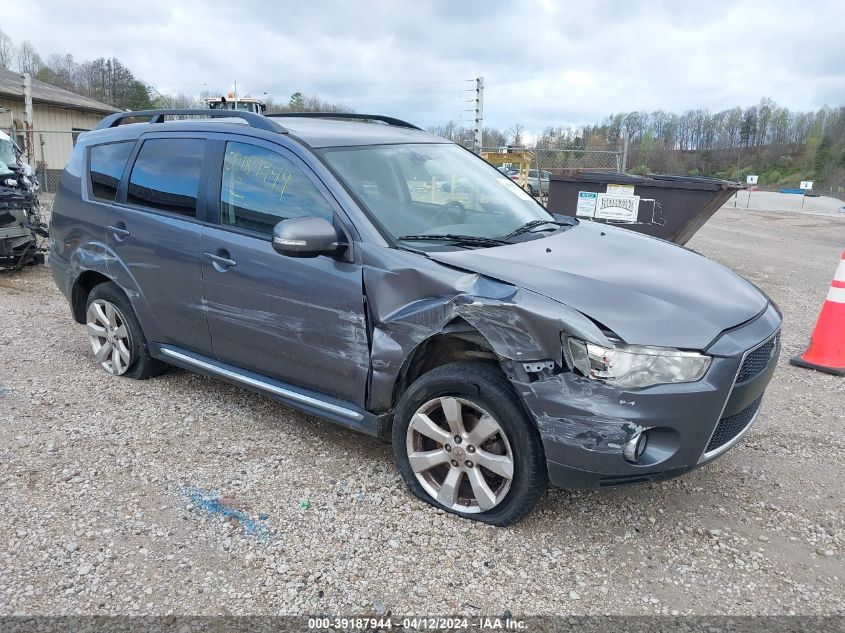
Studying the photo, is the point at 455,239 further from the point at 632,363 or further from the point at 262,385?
the point at 262,385

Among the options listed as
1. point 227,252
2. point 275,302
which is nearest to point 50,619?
point 275,302

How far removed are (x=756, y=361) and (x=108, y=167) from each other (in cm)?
428

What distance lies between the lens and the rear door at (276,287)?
10.7 feet

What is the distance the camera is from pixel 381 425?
3275mm

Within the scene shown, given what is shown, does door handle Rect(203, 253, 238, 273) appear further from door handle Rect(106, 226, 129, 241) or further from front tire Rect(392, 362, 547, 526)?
front tire Rect(392, 362, 547, 526)

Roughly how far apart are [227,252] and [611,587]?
103 inches

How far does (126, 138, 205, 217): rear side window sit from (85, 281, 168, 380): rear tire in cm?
75

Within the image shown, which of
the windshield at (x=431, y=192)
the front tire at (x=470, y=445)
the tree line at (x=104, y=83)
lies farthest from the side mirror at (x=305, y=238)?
the tree line at (x=104, y=83)

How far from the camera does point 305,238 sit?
10.0 ft

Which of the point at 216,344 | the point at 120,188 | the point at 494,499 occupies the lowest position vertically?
the point at 494,499

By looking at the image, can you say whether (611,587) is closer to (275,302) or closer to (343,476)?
(343,476)

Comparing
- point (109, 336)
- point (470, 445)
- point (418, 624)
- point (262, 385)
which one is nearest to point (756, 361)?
point (470, 445)

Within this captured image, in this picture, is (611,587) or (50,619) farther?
(611,587)

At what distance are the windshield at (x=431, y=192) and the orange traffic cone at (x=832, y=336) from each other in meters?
2.71
